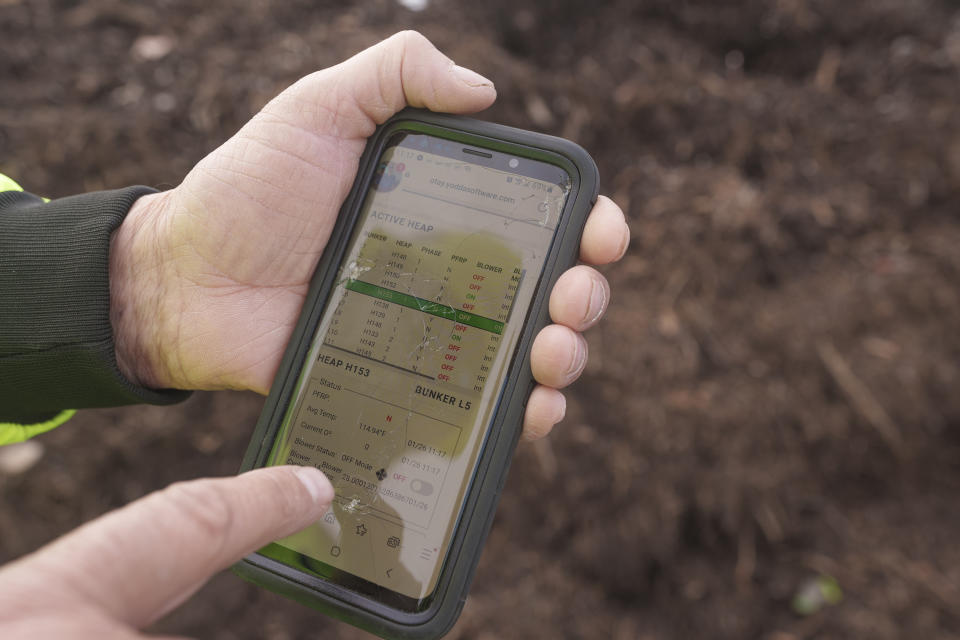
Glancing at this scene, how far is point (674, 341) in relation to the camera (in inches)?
74.7

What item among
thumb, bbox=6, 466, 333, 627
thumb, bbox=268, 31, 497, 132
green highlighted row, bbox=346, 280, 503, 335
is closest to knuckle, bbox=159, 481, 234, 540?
thumb, bbox=6, 466, 333, 627

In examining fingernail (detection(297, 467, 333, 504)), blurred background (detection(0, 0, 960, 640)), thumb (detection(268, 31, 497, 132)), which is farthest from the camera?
blurred background (detection(0, 0, 960, 640))

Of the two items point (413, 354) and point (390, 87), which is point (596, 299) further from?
point (390, 87)

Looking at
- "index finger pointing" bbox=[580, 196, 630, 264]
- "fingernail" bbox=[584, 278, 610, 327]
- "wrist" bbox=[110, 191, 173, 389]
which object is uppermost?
"index finger pointing" bbox=[580, 196, 630, 264]

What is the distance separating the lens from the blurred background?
67.6 inches

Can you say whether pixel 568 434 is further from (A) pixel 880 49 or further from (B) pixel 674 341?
(A) pixel 880 49

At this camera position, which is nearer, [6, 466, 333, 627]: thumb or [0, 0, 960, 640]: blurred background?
[6, 466, 333, 627]: thumb

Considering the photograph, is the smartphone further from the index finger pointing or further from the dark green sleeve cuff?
the dark green sleeve cuff

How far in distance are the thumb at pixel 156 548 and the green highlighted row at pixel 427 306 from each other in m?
0.50

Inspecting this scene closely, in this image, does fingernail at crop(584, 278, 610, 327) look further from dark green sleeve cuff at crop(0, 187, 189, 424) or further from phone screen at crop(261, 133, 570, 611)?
dark green sleeve cuff at crop(0, 187, 189, 424)

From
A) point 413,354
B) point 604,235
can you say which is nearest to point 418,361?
point 413,354

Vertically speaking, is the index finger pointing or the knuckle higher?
the index finger pointing

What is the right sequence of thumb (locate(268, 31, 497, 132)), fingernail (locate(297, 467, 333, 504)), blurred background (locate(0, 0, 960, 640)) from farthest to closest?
1. blurred background (locate(0, 0, 960, 640))
2. thumb (locate(268, 31, 497, 132))
3. fingernail (locate(297, 467, 333, 504))

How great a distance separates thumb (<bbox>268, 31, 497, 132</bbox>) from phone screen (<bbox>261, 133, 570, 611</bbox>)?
7cm
